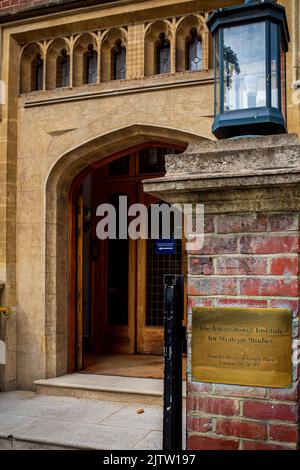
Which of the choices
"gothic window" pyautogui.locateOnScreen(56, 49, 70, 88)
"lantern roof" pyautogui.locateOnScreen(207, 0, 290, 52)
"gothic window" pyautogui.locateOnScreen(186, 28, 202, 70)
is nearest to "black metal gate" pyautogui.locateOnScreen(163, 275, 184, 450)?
"lantern roof" pyautogui.locateOnScreen(207, 0, 290, 52)

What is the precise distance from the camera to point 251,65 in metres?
2.60

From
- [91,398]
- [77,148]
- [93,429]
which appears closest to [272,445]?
[93,429]

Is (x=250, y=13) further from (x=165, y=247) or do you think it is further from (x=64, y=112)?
(x=165, y=247)

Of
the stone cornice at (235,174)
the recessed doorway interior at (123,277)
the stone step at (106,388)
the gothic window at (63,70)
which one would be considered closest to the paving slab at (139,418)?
the stone step at (106,388)

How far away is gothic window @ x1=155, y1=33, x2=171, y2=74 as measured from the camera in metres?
5.84

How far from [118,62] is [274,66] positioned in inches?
149

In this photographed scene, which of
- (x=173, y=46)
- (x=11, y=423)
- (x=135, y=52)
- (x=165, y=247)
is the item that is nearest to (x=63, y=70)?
(x=135, y=52)

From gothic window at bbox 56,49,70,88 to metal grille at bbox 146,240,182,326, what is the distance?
2532 millimetres

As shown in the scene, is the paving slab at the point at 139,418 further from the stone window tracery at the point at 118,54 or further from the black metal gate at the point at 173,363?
the stone window tracery at the point at 118,54

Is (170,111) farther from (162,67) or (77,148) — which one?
(77,148)

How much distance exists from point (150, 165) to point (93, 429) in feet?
13.5

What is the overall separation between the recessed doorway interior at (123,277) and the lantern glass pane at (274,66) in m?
4.60

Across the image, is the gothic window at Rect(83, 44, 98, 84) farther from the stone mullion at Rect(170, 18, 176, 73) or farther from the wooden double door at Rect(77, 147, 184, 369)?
the wooden double door at Rect(77, 147, 184, 369)

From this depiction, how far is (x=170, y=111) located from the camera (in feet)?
18.2
